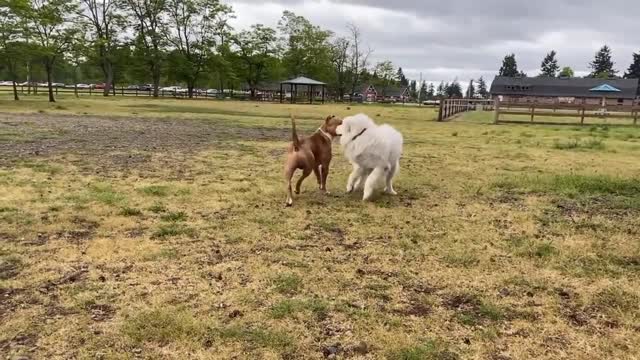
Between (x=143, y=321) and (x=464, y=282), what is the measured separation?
2.53 meters

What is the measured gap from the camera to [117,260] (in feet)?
14.9

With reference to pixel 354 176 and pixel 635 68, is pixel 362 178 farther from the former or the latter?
pixel 635 68

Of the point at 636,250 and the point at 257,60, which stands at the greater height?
the point at 257,60

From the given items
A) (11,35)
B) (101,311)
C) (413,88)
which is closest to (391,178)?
(101,311)

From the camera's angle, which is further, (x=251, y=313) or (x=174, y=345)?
(x=251, y=313)

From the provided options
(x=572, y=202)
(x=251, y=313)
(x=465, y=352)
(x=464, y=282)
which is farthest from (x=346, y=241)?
(x=572, y=202)

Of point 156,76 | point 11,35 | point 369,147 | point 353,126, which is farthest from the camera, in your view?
point 156,76

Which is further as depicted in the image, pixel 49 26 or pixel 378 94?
pixel 378 94

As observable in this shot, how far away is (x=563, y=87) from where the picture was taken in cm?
9044

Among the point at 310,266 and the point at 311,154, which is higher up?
the point at 311,154

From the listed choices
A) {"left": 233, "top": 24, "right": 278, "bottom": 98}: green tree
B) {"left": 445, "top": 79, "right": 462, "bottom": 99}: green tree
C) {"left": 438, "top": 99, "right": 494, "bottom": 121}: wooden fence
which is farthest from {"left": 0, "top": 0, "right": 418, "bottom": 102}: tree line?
{"left": 445, "top": 79, "right": 462, "bottom": 99}: green tree

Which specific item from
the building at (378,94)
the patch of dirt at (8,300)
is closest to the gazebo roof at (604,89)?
the building at (378,94)

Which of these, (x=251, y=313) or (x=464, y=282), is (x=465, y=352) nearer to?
(x=464, y=282)

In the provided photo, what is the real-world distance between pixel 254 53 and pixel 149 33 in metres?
13.2
